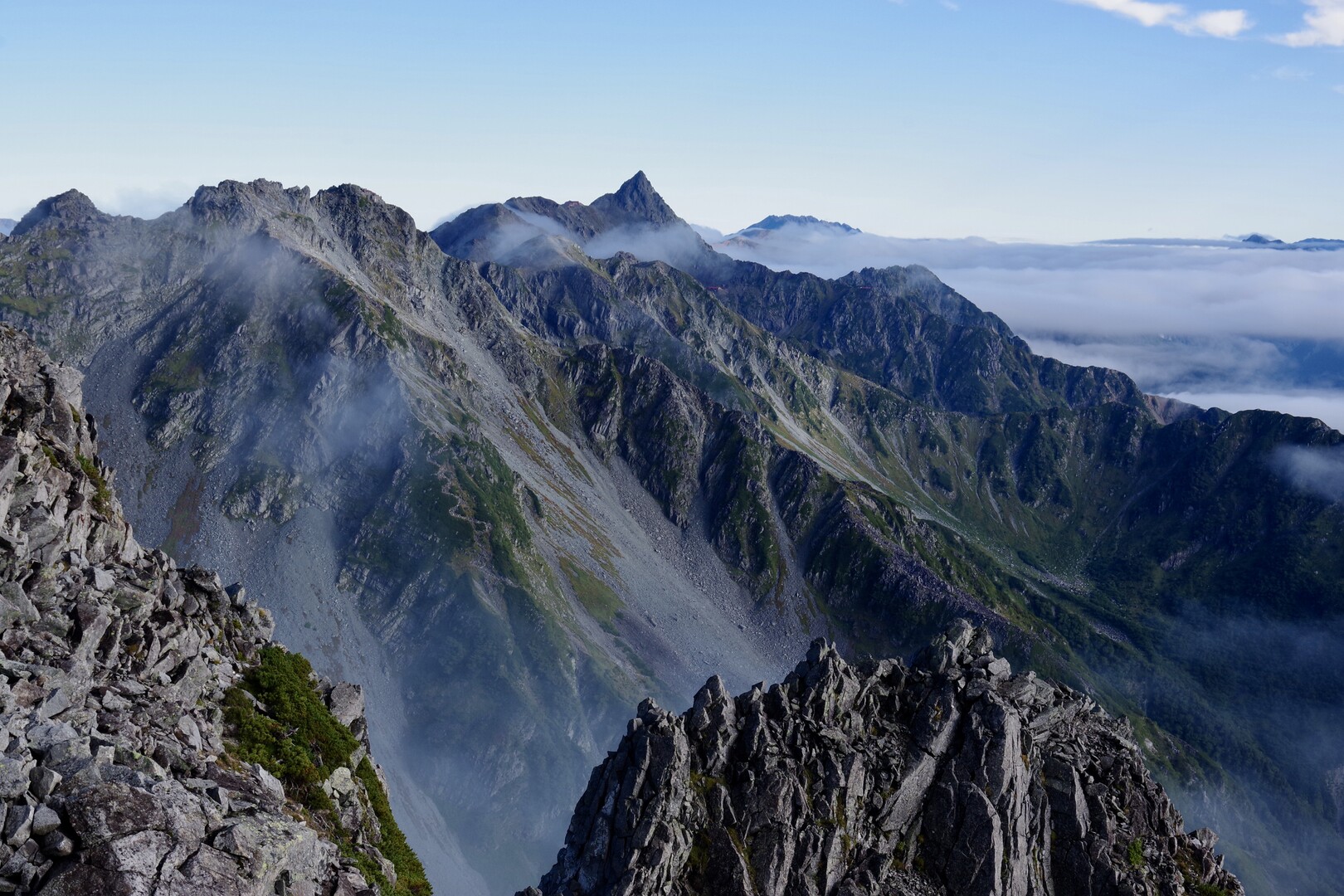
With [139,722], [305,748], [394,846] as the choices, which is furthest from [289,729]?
[139,722]

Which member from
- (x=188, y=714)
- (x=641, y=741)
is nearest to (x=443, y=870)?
(x=641, y=741)

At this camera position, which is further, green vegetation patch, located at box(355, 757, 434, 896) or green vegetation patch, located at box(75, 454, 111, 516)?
green vegetation patch, located at box(75, 454, 111, 516)

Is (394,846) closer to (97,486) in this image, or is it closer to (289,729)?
(289,729)

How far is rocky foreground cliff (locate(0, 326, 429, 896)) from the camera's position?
1048 inches

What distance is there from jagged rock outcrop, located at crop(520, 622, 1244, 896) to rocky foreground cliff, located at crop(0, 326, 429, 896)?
23477 millimetres

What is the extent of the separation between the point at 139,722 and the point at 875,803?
58.7m

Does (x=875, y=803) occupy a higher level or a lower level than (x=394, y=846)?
Result: lower

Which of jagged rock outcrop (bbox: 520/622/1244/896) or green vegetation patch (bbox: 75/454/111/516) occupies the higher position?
green vegetation patch (bbox: 75/454/111/516)

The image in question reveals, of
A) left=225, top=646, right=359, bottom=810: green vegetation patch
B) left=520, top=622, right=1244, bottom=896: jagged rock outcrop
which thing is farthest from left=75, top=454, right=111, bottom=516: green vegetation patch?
left=520, top=622, right=1244, bottom=896: jagged rock outcrop

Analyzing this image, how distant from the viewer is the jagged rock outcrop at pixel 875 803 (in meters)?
69.7

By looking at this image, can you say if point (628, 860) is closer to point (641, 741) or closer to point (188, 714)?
point (641, 741)

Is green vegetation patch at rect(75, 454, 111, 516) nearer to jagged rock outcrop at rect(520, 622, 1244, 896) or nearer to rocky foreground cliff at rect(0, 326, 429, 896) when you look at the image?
rocky foreground cliff at rect(0, 326, 429, 896)

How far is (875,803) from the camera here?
2945 inches

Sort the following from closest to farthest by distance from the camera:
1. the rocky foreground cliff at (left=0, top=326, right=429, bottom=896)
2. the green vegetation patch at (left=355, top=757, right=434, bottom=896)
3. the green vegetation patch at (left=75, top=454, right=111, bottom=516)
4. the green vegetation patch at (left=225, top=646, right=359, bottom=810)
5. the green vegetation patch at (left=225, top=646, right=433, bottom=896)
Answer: the rocky foreground cliff at (left=0, top=326, right=429, bottom=896) < the green vegetation patch at (left=225, top=646, right=433, bottom=896) < the green vegetation patch at (left=225, top=646, right=359, bottom=810) < the green vegetation patch at (left=355, top=757, right=434, bottom=896) < the green vegetation patch at (left=75, top=454, right=111, bottom=516)
